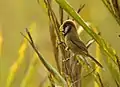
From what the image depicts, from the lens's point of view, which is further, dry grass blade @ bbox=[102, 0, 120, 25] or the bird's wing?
the bird's wing

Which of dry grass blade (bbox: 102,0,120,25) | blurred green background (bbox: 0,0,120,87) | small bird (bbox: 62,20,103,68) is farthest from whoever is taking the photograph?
blurred green background (bbox: 0,0,120,87)

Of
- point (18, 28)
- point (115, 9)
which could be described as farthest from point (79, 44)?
point (18, 28)

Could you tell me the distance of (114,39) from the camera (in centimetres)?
124

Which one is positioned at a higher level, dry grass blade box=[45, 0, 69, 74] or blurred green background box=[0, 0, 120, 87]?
blurred green background box=[0, 0, 120, 87]

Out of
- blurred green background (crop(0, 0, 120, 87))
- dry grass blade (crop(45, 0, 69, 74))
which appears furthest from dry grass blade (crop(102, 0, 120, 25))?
blurred green background (crop(0, 0, 120, 87))

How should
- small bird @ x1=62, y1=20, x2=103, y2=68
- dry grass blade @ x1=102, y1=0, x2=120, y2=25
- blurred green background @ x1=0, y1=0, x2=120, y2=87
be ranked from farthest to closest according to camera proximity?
blurred green background @ x1=0, y1=0, x2=120, y2=87
small bird @ x1=62, y1=20, x2=103, y2=68
dry grass blade @ x1=102, y1=0, x2=120, y2=25

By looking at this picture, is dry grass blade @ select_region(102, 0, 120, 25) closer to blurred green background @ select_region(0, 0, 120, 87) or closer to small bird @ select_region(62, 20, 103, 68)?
small bird @ select_region(62, 20, 103, 68)

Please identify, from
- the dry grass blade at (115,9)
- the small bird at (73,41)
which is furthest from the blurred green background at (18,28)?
the dry grass blade at (115,9)

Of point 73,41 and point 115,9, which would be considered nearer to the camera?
point 115,9

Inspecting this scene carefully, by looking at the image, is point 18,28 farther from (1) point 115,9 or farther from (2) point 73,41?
(1) point 115,9

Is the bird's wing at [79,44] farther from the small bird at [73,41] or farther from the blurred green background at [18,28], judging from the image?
the blurred green background at [18,28]

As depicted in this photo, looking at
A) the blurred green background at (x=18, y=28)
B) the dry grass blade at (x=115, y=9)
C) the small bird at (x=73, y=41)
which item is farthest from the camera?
the blurred green background at (x=18, y=28)

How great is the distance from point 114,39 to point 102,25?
0.24 ft

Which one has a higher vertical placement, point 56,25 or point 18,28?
point 18,28
